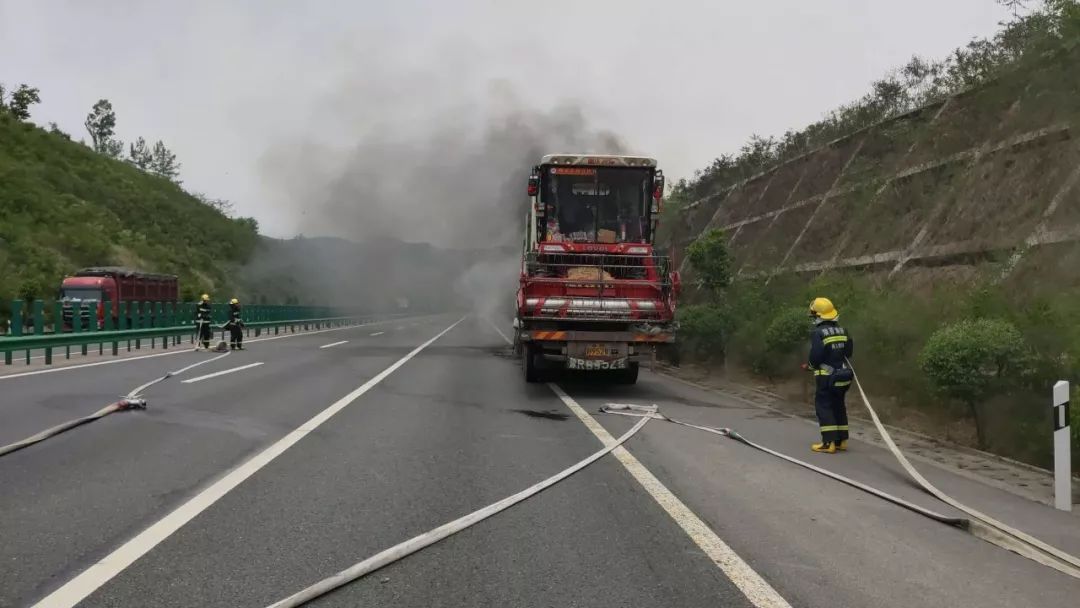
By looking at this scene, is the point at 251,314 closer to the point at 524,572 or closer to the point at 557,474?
the point at 557,474

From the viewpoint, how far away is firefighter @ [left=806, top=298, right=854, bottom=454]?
7.92m

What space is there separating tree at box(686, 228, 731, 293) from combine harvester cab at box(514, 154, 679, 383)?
20.6ft

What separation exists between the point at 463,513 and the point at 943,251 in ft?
42.3

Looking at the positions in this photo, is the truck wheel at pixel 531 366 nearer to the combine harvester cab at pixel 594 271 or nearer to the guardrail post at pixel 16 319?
the combine harvester cab at pixel 594 271

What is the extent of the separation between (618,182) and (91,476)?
378 inches

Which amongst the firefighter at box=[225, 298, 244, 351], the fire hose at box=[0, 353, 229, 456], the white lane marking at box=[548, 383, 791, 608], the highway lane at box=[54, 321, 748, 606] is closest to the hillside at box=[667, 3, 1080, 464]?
the white lane marking at box=[548, 383, 791, 608]

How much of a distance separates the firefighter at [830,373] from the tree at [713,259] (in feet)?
37.6

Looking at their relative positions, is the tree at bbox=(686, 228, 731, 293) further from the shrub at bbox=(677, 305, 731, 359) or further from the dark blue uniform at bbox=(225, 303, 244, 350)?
the dark blue uniform at bbox=(225, 303, 244, 350)

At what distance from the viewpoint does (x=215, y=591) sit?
3.73 meters

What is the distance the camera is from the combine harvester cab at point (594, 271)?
11992mm

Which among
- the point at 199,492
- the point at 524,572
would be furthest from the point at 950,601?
the point at 199,492

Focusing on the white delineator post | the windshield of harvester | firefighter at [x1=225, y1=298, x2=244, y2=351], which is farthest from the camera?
firefighter at [x1=225, y1=298, x2=244, y2=351]

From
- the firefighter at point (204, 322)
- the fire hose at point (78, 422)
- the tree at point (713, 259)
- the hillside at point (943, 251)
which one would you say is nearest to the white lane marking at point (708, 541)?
the hillside at point (943, 251)

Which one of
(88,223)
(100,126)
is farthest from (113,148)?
(88,223)
